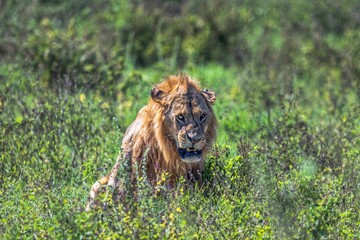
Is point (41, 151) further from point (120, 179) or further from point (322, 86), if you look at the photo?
point (322, 86)

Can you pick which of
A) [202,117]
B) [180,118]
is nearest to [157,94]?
[180,118]

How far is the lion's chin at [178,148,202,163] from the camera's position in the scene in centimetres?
703

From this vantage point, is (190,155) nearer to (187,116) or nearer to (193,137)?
(193,137)

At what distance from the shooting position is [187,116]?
7.09 m

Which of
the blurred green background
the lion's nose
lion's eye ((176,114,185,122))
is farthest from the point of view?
lion's eye ((176,114,185,122))

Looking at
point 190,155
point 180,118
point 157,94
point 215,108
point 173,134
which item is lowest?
point 215,108

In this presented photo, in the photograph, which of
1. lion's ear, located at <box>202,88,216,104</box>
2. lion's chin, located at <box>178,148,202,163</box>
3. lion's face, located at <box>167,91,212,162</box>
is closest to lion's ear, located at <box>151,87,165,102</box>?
lion's face, located at <box>167,91,212,162</box>

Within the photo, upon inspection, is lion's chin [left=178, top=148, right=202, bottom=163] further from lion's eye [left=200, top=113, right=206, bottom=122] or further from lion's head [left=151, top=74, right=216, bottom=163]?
lion's eye [left=200, top=113, right=206, bottom=122]

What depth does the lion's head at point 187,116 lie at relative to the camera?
702 cm

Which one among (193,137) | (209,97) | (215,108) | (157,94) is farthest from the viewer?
(215,108)

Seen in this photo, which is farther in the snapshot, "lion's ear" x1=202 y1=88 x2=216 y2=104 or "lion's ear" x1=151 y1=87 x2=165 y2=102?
"lion's ear" x1=202 y1=88 x2=216 y2=104

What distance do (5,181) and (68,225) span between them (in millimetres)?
1839

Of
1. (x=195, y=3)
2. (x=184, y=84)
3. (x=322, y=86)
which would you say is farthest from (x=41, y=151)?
(x=195, y=3)

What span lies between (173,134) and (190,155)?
0.67 ft
